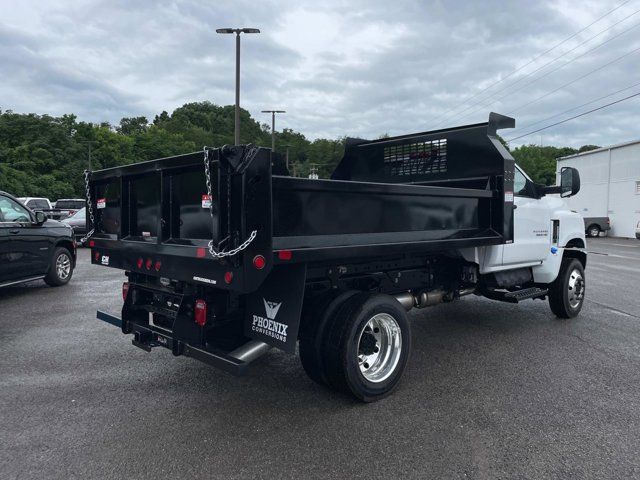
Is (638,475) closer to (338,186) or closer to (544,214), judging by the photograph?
(338,186)

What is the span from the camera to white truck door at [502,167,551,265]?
578 cm

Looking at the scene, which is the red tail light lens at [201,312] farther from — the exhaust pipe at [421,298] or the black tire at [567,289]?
the black tire at [567,289]

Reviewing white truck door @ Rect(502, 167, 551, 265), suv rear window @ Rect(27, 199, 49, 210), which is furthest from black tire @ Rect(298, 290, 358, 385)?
suv rear window @ Rect(27, 199, 49, 210)

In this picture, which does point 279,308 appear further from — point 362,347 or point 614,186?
point 614,186

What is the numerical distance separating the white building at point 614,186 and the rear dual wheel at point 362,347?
31.3m

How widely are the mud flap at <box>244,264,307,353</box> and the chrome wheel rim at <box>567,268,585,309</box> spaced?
481 cm

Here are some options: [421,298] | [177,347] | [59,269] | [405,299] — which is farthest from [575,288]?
[59,269]

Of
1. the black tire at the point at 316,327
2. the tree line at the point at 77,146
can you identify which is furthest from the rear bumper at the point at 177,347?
the tree line at the point at 77,146

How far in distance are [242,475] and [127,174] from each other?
2595 millimetres

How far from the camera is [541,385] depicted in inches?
173

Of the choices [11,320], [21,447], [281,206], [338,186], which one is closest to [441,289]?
[338,186]

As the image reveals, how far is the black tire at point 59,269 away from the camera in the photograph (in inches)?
359

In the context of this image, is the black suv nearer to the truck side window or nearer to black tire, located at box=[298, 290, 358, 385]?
the truck side window

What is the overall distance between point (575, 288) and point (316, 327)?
486 centimetres
